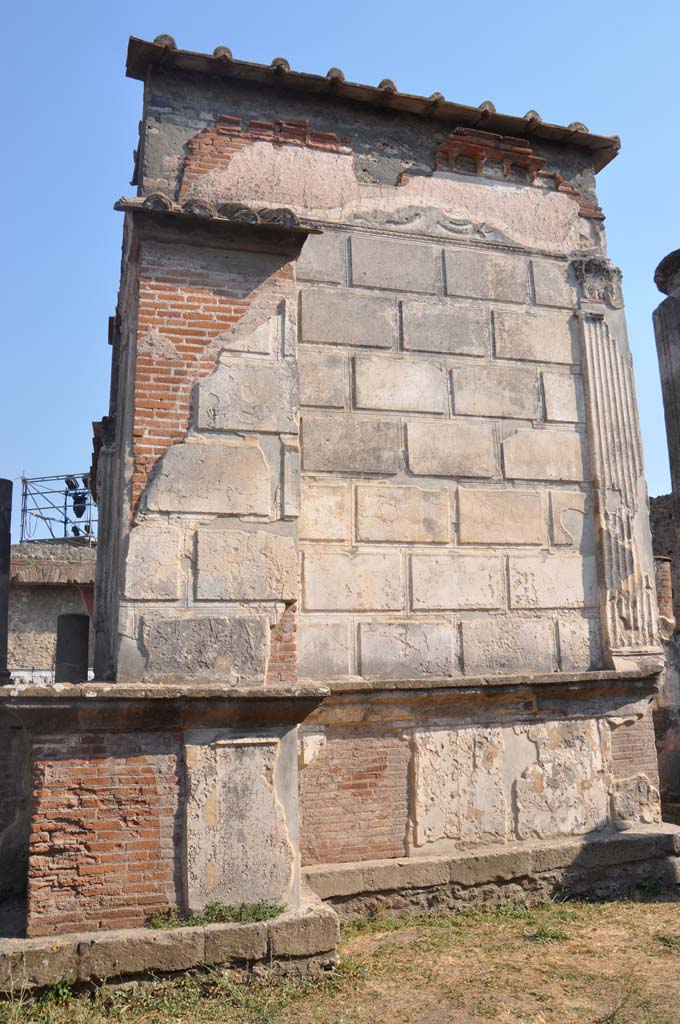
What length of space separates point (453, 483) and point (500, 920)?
9.66 ft

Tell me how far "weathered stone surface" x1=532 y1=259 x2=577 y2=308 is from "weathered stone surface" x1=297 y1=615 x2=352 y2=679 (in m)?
3.16

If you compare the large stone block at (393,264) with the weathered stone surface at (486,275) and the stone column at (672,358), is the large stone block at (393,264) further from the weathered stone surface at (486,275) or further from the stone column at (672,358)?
the stone column at (672,358)

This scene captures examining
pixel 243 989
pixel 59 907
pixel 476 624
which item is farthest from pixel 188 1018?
pixel 476 624

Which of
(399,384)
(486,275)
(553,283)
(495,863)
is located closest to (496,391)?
(399,384)

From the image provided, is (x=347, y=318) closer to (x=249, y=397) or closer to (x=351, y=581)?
(x=249, y=397)

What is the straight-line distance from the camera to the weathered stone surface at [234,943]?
4.01m

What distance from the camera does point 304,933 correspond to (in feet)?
13.7

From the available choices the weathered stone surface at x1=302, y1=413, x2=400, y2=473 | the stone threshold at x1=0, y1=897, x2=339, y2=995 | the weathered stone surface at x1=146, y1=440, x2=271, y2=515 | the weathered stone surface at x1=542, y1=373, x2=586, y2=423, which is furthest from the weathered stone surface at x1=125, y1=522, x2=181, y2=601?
the weathered stone surface at x1=542, y1=373, x2=586, y2=423

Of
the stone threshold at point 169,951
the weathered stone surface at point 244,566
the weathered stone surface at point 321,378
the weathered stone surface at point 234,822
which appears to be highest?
the weathered stone surface at point 321,378

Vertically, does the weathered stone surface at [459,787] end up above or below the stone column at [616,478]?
below

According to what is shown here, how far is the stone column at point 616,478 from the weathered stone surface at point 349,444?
1.73 meters

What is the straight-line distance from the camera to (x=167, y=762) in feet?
14.0

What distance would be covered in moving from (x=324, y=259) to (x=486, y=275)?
135 cm

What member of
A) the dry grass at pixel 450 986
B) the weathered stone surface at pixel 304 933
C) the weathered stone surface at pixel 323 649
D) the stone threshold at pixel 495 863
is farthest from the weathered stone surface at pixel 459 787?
the weathered stone surface at pixel 304 933
